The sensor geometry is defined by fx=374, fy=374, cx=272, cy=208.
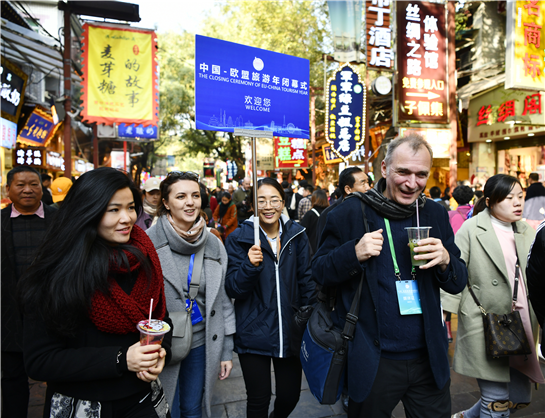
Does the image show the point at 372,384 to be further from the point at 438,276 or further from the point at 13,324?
the point at 13,324

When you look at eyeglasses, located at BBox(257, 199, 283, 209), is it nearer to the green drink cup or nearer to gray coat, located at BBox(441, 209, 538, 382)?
the green drink cup

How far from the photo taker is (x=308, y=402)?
3592 millimetres

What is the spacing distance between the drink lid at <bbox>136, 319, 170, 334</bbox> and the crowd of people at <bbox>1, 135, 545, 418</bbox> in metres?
0.06

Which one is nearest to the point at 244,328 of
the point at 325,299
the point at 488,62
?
the point at 325,299

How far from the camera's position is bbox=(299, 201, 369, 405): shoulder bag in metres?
1.98

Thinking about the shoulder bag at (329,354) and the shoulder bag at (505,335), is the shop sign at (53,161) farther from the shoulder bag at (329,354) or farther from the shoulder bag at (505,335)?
the shoulder bag at (505,335)

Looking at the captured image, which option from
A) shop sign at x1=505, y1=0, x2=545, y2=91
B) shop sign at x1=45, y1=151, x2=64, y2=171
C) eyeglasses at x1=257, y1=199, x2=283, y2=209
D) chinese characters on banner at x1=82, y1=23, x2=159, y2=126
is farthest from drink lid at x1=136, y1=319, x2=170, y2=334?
shop sign at x1=45, y1=151, x2=64, y2=171

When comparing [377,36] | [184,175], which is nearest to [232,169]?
[377,36]

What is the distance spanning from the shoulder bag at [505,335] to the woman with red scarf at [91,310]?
7.63 ft

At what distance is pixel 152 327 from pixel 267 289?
3.82 feet

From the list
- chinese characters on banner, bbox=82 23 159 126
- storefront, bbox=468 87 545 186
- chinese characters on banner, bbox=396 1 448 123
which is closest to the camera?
chinese characters on banner, bbox=82 23 159 126

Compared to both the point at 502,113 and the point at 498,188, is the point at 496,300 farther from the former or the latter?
the point at 502,113

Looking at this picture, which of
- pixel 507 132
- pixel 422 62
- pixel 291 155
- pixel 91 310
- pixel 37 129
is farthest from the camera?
pixel 291 155

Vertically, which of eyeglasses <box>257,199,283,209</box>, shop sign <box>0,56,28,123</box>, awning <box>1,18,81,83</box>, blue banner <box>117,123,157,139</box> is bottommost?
eyeglasses <box>257,199,283,209</box>
